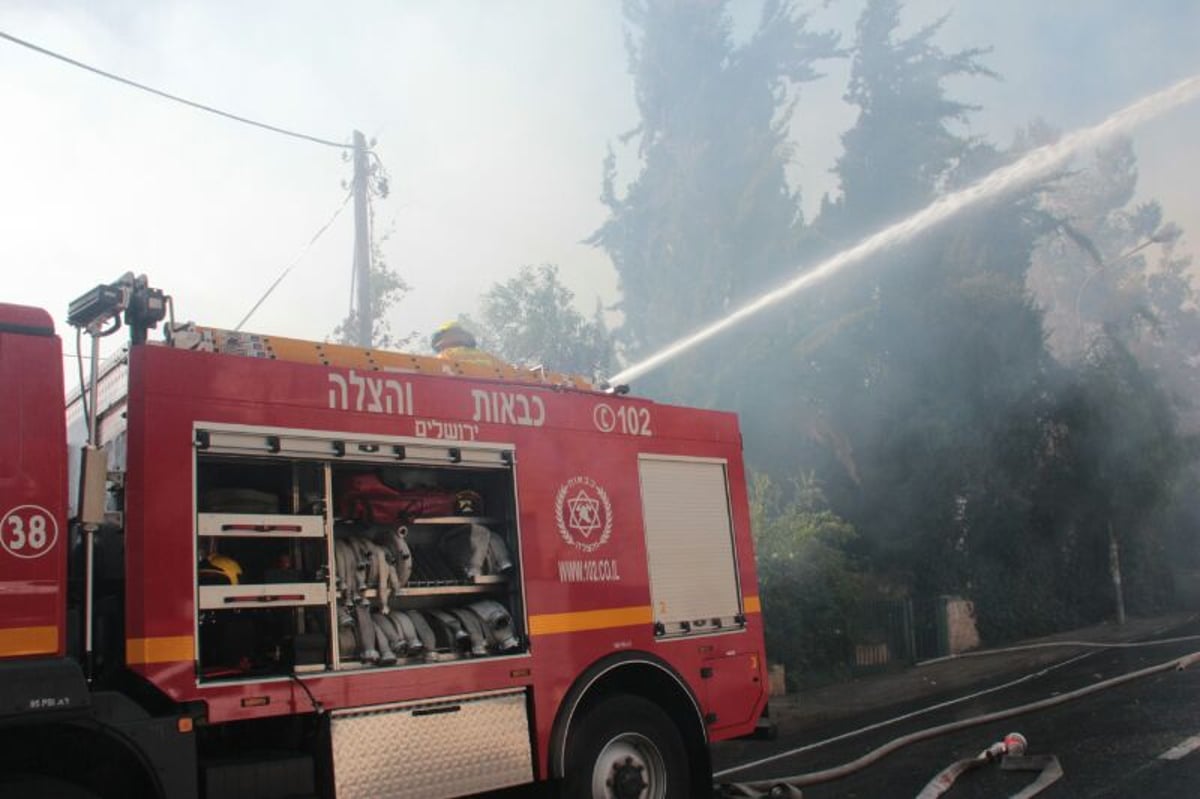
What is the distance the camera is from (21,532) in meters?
3.79

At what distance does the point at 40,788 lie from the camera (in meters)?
3.75

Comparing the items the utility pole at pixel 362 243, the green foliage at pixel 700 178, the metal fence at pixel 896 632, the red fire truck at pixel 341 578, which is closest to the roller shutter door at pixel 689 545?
the red fire truck at pixel 341 578

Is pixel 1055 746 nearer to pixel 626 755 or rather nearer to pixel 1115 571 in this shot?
pixel 626 755

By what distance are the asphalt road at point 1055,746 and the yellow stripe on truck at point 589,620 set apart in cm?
227

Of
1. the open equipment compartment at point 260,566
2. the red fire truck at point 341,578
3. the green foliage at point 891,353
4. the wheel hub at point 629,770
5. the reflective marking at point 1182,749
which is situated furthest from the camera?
the green foliage at point 891,353

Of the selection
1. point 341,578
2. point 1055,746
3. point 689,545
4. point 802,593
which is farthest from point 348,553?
point 802,593

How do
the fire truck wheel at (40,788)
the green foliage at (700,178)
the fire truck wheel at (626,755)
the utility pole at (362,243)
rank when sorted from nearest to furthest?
the fire truck wheel at (40,788), the fire truck wheel at (626,755), the utility pole at (362,243), the green foliage at (700,178)

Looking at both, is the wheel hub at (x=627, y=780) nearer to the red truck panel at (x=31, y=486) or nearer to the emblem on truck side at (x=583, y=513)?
the emblem on truck side at (x=583, y=513)

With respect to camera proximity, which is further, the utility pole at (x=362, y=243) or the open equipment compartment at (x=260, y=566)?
the utility pole at (x=362, y=243)

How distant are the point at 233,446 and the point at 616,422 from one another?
249cm

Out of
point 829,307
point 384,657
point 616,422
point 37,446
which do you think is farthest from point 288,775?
point 829,307

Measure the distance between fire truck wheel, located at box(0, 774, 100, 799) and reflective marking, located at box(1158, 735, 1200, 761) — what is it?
7049 mm

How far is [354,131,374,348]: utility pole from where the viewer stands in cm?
1345

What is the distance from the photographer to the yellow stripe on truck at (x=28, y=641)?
12.1ft
